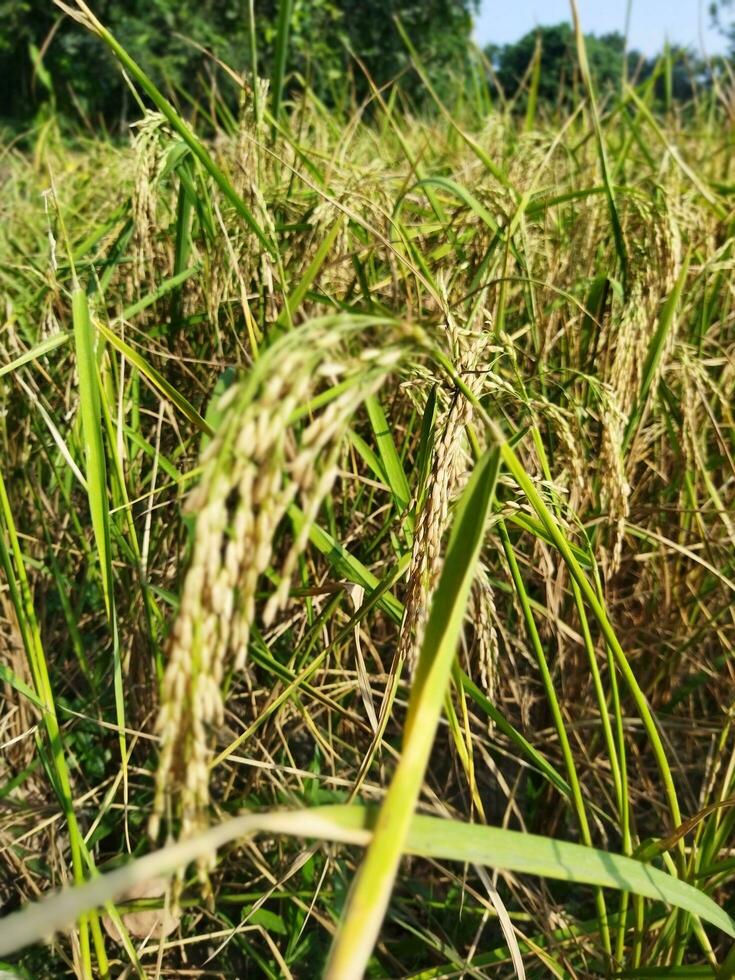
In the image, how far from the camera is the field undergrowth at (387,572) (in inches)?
36.2

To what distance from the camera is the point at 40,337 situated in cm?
147

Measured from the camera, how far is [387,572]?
4.03 ft

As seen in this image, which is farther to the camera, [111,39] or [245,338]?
[245,338]

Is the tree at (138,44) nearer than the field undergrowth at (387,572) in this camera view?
No

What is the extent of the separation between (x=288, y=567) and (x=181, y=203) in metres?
1.04

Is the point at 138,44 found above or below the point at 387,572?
above

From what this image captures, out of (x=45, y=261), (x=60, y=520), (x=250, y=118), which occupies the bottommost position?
(x=60, y=520)

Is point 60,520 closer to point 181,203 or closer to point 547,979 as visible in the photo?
point 181,203

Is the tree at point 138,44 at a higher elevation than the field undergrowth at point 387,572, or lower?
higher

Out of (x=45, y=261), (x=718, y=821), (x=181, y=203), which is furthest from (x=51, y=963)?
(x=45, y=261)

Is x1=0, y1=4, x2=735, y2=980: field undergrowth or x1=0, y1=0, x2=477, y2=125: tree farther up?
x1=0, y1=0, x2=477, y2=125: tree

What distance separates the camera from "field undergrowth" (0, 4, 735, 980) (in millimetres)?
920

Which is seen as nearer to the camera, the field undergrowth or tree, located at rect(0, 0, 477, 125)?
the field undergrowth

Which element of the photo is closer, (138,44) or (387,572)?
(387,572)
